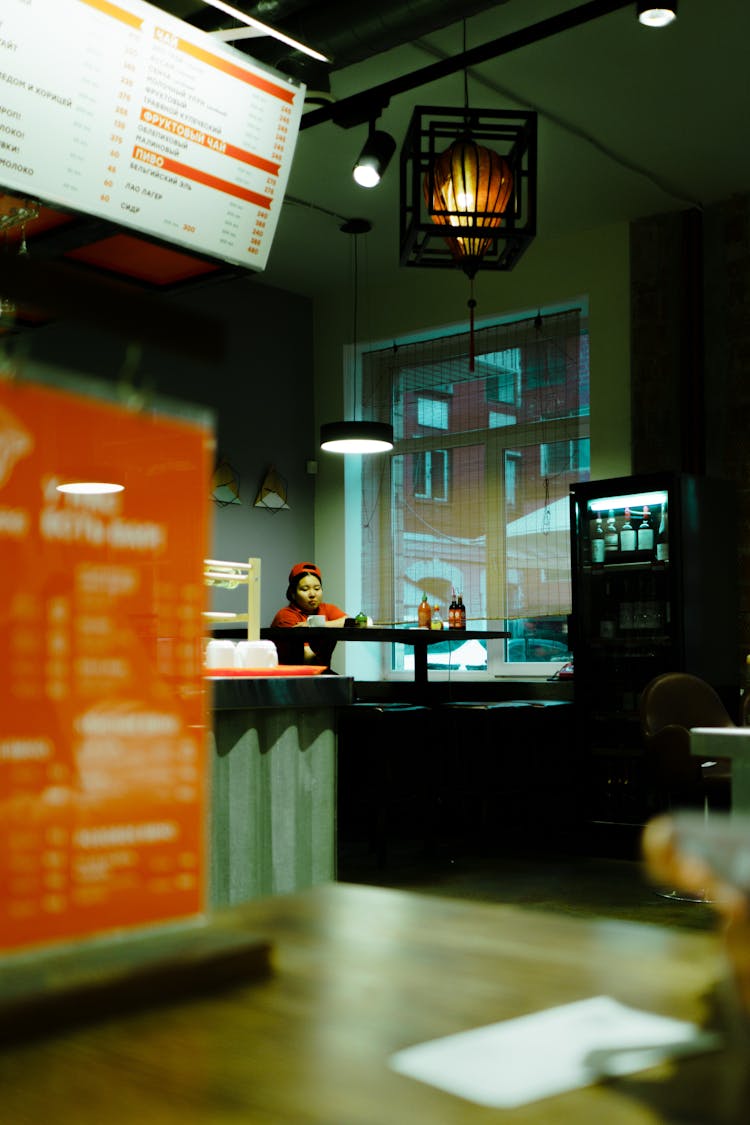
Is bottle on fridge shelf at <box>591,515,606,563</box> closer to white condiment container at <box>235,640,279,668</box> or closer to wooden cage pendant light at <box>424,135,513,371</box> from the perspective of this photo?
wooden cage pendant light at <box>424,135,513,371</box>

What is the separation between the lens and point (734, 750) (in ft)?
8.92

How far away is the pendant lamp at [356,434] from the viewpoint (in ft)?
20.9

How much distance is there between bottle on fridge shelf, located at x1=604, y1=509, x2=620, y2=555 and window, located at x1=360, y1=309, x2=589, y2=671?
0.58 metres

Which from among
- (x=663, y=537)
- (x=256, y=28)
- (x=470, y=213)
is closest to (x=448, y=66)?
(x=470, y=213)

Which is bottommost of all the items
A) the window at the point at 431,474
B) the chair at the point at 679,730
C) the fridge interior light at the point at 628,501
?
the chair at the point at 679,730

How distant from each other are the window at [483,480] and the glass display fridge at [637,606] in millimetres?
571

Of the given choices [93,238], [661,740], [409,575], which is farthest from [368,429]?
[93,238]

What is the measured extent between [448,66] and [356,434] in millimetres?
2093

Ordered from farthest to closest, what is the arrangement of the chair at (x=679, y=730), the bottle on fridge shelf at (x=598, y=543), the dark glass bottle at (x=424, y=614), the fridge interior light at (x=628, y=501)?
the dark glass bottle at (x=424, y=614) < the bottle on fridge shelf at (x=598, y=543) < the fridge interior light at (x=628, y=501) < the chair at (x=679, y=730)

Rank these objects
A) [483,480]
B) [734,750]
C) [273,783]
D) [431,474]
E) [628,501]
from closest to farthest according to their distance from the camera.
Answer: [734,750], [273,783], [628,501], [483,480], [431,474]

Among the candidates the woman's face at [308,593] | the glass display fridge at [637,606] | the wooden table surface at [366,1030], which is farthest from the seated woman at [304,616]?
the wooden table surface at [366,1030]

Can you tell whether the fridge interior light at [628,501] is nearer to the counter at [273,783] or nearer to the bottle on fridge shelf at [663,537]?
the bottle on fridge shelf at [663,537]

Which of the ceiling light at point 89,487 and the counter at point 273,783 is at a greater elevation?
the ceiling light at point 89,487

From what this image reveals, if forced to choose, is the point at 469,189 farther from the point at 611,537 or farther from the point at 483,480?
the point at 483,480
